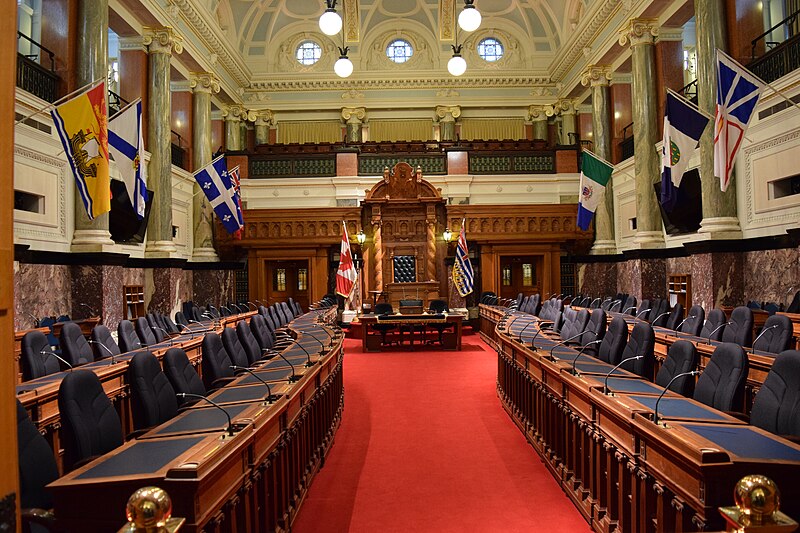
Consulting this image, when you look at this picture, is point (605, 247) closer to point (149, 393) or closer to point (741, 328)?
point (741, 328)

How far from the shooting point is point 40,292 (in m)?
9.09

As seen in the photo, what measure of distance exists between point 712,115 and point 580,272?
8751 millimetres

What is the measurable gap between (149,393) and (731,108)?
26.2 ft

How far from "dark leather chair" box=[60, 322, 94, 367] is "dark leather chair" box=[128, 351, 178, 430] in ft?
8.63

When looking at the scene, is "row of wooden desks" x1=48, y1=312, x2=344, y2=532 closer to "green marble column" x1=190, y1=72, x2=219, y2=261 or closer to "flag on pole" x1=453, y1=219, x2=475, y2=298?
"flag on pole" x1=453, y1=219, x2=475, y2=298

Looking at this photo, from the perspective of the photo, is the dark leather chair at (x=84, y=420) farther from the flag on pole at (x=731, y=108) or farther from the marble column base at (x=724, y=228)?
the marble column base at (x=724, y=228)

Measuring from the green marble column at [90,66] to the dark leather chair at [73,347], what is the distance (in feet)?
14.6

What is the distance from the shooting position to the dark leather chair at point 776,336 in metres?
5.39

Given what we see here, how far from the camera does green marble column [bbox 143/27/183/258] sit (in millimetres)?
13703

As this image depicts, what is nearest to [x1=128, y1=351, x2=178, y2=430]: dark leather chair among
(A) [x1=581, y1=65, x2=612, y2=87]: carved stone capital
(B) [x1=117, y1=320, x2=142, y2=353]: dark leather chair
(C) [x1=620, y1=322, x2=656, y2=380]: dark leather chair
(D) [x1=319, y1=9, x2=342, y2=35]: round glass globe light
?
(B) [x1=117, y1=320, x2=142, y2=353]: dark leather chair

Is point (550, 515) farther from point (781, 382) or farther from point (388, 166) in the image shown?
point (388, 166)

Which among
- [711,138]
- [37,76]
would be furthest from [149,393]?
[711,138]

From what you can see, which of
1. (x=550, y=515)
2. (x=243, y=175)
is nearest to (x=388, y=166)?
(x=243, y=175)

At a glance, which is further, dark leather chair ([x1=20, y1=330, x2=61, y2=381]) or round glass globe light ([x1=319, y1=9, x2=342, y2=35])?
round glass globe light ([x1=319, y1=9, x2=342, y2=35])
